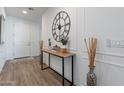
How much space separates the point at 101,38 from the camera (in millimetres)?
1948

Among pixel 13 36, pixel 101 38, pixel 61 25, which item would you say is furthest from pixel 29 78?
pixel 13 36

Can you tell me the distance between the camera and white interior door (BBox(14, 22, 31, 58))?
20.2 ft

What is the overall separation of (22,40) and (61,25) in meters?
3.86

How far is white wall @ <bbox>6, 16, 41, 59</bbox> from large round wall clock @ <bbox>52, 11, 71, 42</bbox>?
317 cm

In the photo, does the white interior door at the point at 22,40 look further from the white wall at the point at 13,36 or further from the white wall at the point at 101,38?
the white wall at the point at 101,38

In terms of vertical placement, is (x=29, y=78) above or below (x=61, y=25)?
below

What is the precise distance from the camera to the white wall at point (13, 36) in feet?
19.2

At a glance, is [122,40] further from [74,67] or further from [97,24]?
[74,67]

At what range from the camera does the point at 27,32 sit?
6582mm

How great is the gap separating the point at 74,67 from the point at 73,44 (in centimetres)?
57

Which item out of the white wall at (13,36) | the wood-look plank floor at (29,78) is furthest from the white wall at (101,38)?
the white wall at (13,36)

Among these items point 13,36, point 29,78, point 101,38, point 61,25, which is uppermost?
point 61,25

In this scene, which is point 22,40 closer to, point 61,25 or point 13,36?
point 13,36

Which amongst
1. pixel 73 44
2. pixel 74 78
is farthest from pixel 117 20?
pixel 74 78
